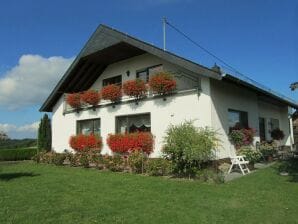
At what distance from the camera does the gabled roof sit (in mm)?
14659

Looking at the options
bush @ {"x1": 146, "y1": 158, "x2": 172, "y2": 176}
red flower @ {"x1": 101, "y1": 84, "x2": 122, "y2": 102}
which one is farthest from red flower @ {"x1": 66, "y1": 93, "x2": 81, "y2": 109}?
bush @ {"x1": 146, "y1": 158, "x2": 172, "y2": 176}

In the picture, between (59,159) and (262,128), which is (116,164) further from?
(262,128)

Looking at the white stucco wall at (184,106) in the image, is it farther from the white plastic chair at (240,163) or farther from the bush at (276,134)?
the bush at (276,134)

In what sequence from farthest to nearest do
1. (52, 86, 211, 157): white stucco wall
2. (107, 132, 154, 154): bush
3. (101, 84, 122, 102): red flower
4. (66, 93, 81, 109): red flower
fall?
(66, 93, 81, 109): red flower, (101, 84, 122, 102): red flower, (107, 132, 154, 154): bush, (52, 86, 211, 157): white stucco wall

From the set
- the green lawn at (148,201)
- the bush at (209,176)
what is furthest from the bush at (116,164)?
the bush at (209,176)

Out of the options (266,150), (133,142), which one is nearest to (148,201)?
(133,142)

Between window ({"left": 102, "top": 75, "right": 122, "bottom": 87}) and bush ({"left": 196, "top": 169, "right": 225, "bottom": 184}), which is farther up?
window ({"left": 102, "top": 75, "right": 122, "bottom": 87})

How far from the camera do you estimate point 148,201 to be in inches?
335

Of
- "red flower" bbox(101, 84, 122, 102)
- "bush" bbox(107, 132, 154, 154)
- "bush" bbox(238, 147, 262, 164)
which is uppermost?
"red flower" bbox(101, 84, 122, 102)

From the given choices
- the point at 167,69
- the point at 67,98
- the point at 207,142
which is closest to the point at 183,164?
the point at 207,142

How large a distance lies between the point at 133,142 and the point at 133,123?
173cm

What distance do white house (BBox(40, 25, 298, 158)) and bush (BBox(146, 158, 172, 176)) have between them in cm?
231

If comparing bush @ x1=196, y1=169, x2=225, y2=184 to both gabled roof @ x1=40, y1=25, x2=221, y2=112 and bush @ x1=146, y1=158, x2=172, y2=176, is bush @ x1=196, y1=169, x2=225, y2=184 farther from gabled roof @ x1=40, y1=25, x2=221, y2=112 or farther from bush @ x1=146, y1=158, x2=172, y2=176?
gabled roof @ x1=40, y1=25, x2=221, y2=112

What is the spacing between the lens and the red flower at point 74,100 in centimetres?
2077
